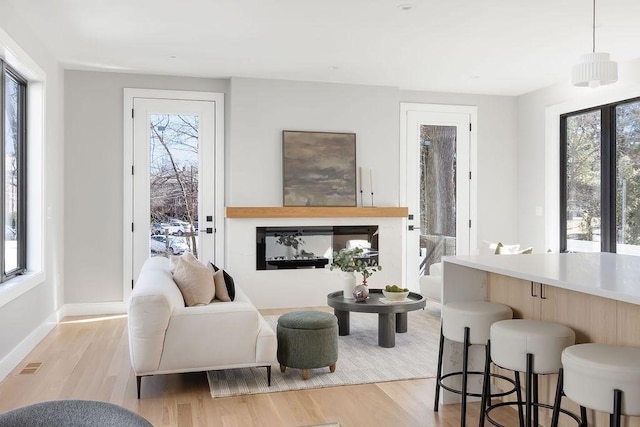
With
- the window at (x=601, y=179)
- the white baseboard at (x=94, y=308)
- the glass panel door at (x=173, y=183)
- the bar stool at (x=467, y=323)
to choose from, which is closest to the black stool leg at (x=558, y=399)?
the bar stool at (x=467, y=323)

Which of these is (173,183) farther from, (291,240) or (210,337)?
(210,337)

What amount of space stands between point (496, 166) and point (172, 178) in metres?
4.05

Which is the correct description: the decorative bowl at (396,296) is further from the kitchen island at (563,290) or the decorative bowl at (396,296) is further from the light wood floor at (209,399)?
the kitchen island at (563,290)

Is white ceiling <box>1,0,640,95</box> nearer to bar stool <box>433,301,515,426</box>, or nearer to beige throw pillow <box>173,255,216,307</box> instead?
beige throw pillow <box>173,255,216,307</box>

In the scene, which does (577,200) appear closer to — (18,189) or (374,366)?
(374,366)

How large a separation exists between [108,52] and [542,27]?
12.6 feet

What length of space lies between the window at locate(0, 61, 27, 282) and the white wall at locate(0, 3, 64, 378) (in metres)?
0.19

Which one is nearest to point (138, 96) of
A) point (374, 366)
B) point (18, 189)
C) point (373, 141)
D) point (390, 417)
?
point (18, 189)

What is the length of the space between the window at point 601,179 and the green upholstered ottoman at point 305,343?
144 inches

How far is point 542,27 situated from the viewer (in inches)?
181

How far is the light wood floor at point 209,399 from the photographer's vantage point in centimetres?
310

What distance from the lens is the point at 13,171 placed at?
15.2 ft

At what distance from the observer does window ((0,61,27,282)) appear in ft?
13.9

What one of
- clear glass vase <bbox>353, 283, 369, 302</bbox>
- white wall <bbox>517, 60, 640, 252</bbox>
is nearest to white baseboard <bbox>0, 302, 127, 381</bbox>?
clear glass vase <bbox>353, 283, 369, 302</bbox>
